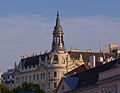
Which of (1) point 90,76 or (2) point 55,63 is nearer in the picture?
(1) point 90,76

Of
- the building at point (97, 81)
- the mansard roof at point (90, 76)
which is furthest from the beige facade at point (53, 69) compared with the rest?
the mansard roof at point (90, 76)

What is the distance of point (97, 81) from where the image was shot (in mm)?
108812

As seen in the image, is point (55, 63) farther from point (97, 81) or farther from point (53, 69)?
point (97, 81)

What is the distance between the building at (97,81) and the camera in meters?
99.9

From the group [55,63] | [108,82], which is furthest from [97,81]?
[55,63]

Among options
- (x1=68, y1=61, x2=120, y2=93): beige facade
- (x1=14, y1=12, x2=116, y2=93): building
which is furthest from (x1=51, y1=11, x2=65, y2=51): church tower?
(x1=68, y1=61, x2=120, y2=93): beige facade

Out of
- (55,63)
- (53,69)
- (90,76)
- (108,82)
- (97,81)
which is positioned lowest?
(108,82)

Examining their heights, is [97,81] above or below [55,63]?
below

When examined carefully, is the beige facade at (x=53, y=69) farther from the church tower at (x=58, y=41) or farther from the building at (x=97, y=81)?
the building at (x=97, y=81)

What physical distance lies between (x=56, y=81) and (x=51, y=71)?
3.58 m

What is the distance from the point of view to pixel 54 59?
190250 mm

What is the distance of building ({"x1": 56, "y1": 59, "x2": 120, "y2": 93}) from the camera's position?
99.9 meters

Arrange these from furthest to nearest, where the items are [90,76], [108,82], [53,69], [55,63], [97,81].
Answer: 1. [55,63]
2. [53,69]
3. [90,76]
4. [97,81]
5. [108,82]

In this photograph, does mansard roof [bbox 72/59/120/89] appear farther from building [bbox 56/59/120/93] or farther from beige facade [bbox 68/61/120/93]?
beige facade [bbox 68/61/120/93]
